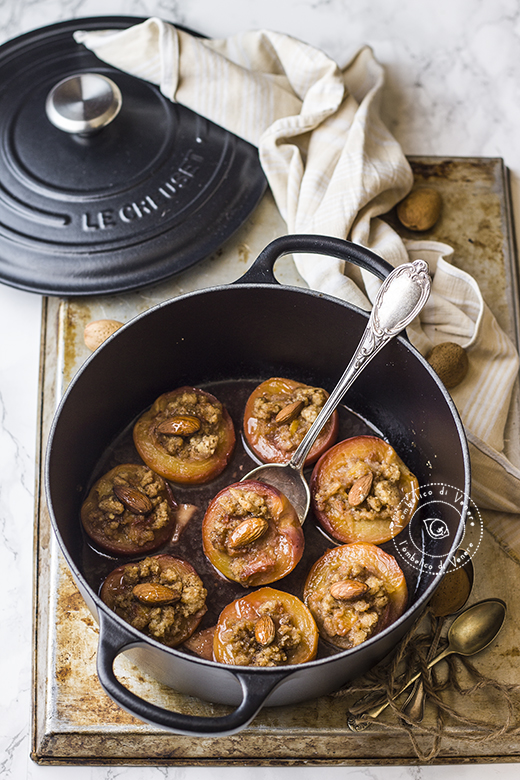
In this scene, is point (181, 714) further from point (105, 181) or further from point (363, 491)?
point (105, 181)

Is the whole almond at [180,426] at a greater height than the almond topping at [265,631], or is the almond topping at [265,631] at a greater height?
the whole almond at [180,426]

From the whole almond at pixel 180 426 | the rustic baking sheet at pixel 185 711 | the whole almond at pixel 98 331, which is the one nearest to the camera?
the rustic baking sheet at pixel 185 711

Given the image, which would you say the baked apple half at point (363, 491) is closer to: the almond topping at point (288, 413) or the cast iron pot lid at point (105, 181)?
the almond topping at point (288, 413)

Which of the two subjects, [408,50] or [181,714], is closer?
[181,714]

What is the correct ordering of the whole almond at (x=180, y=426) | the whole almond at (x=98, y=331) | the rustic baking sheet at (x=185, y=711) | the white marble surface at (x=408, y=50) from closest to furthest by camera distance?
1. the rustic baking sheet at (x=185, y=711)
2. the whole almond at (x=180, y=426)
3. the whole almond at (x=98, y=331)
4. the white marble surface at (x=408, y=50)

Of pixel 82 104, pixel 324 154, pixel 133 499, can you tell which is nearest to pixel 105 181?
pixel 82 104

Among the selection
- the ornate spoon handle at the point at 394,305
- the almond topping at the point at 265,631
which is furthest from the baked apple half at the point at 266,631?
the ornate spoon handle at the point at 394,305

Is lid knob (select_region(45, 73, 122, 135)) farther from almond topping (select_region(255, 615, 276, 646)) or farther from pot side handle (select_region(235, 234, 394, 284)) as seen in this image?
almond topping (select_region(255, 615, 276, 646))

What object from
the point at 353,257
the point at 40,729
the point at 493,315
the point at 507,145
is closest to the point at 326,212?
the point at 353,257

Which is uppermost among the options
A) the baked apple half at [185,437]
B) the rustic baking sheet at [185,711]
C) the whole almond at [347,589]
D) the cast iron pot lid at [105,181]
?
the cast iron pot lid at [105,181]
